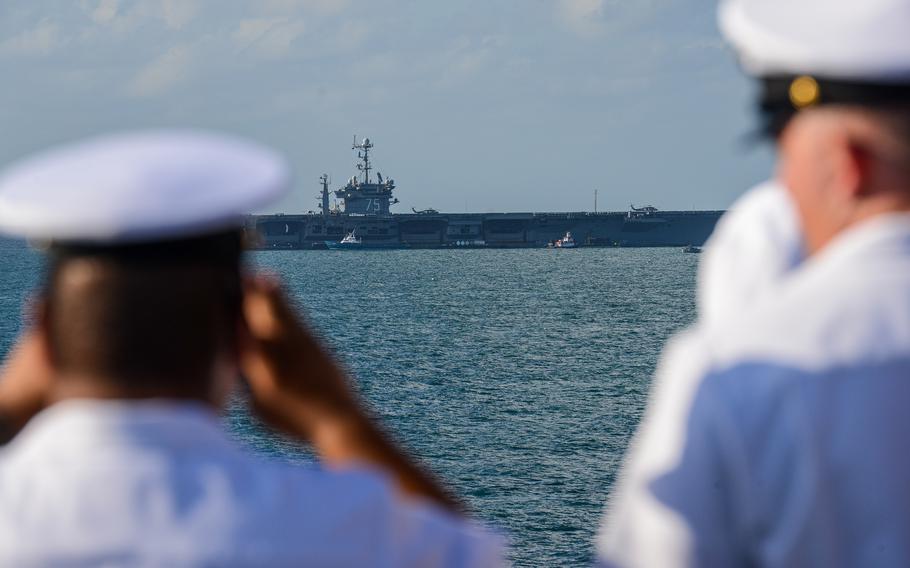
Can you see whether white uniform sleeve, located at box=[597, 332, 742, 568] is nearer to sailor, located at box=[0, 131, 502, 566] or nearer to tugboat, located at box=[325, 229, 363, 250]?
sailor, located at box=[0, 131, 502, 566]

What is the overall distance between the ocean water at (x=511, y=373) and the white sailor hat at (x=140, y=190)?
0.36 meters

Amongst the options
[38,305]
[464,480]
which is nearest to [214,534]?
[38,305]

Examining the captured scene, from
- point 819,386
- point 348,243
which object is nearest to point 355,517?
point 819,386

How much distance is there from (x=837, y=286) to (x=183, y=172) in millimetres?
791

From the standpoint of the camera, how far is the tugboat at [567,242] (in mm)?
121750

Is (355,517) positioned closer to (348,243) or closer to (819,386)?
(819,386)

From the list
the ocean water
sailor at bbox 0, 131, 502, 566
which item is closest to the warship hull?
the ocean water

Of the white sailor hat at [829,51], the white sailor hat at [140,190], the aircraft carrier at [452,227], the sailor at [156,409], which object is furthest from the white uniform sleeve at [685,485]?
the aircraft carrier at [452,227]

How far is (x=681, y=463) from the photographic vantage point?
5.03 feet

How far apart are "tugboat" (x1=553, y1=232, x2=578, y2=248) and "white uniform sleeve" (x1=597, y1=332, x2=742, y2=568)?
12012 centimetres

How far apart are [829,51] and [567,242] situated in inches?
4797

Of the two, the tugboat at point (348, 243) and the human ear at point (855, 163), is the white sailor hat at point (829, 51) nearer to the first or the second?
the human ear at point (855, 163)

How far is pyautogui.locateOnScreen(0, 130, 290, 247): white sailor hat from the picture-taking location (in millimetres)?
1353

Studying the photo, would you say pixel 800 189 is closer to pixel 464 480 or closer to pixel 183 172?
pixel 183 172
